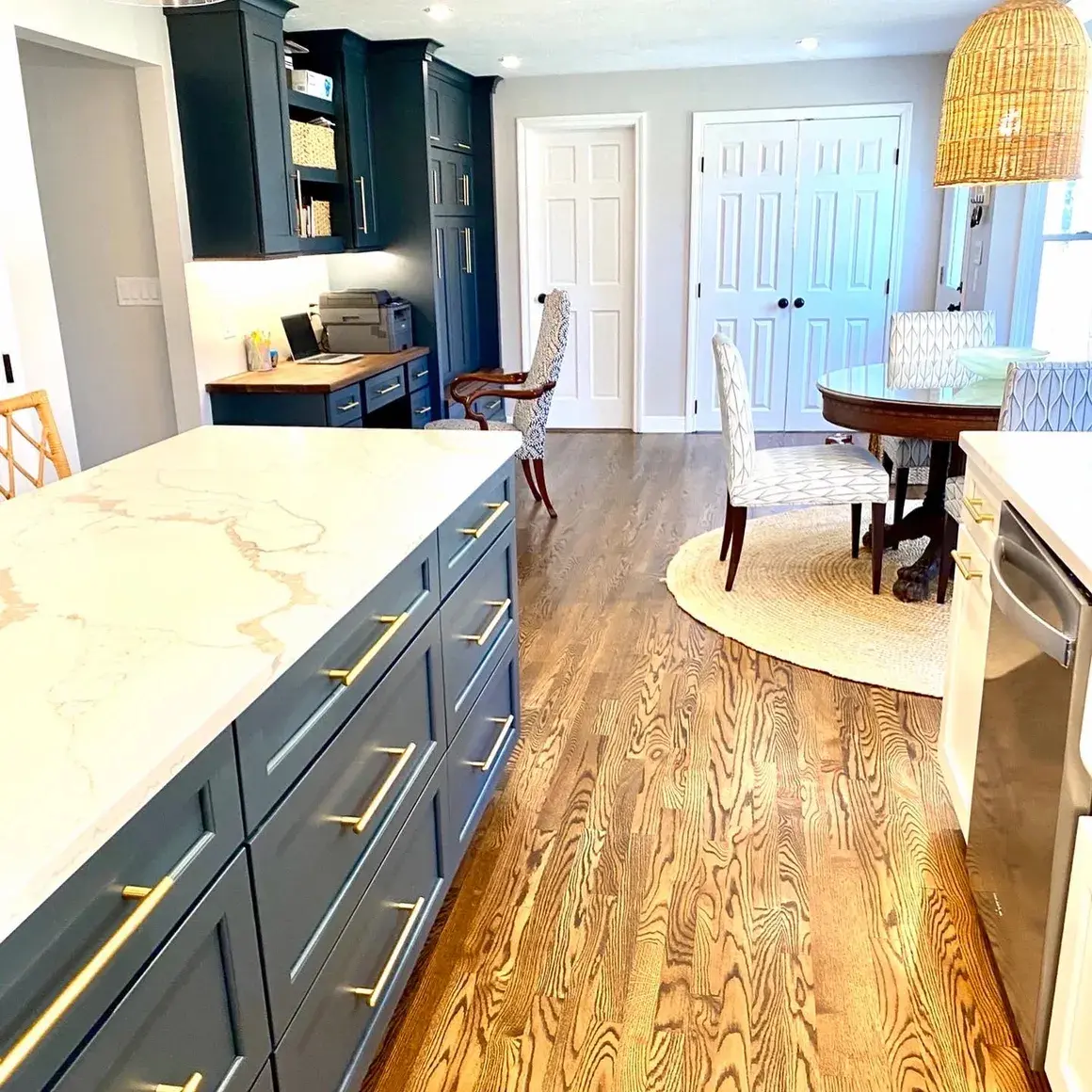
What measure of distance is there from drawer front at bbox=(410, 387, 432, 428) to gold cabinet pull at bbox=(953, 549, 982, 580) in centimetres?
375

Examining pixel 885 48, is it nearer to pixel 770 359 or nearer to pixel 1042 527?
pixel 770 359

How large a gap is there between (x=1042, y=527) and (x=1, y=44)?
137 inches

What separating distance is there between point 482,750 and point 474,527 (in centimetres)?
51

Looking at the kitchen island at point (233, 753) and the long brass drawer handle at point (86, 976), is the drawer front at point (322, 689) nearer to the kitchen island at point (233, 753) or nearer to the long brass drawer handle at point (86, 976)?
the kitchen island at point (233, 753)

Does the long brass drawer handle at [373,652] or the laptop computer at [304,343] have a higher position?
the laptop computer at [304,343]

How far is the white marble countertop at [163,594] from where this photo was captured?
3.11ft

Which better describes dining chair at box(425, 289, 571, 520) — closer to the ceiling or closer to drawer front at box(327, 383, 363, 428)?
drawer front at box(327, 383, 363, 428)

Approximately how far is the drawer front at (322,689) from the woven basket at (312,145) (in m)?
3.60

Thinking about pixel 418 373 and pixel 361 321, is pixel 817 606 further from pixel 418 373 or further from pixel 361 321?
pixel 361 321

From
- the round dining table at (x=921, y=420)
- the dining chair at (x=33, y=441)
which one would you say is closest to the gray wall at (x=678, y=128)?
the round dining table at (x=921, y=420)

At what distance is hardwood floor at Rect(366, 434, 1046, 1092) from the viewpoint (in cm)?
174

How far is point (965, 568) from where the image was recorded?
2186mm

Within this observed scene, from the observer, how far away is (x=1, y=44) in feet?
10.9

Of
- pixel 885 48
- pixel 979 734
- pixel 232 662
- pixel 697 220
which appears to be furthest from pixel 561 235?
pixel 232 662
